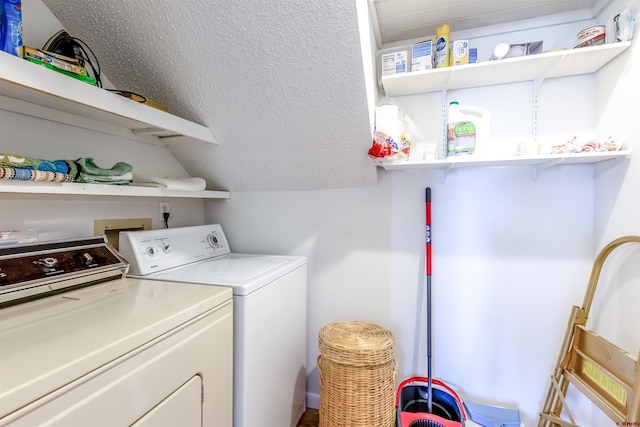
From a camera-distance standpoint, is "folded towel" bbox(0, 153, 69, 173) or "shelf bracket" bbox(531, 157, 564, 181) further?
"shelf bracket" bbox(531, 157, 564, 181)

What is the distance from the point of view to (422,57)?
1.52 m

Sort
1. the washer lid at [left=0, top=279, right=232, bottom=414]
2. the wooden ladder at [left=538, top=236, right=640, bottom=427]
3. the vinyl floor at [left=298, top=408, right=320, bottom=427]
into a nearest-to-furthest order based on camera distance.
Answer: the washer lid at [left=0, top=279, right=232, bottom=414]
the wooden ladder at [left=538, top=236, right=640, bottom=427]
the vinyl floor at [left=298, top=408, right=320, bottom=427]

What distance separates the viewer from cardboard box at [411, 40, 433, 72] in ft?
4.95

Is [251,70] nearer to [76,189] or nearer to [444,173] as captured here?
[76,189]

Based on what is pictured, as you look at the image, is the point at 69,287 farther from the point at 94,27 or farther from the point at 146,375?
the point at 94,27

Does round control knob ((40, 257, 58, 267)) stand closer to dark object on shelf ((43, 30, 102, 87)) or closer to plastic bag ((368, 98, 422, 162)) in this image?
dark object on shelf ((43, 30, 102, 87))

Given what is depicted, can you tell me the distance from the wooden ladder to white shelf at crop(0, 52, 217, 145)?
1.95m

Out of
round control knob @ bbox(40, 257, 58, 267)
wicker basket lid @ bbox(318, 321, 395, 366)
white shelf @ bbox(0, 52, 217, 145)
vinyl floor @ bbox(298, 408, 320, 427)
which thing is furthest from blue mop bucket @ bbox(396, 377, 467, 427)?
white shelf @ bbox(0, 52, 217, 145)

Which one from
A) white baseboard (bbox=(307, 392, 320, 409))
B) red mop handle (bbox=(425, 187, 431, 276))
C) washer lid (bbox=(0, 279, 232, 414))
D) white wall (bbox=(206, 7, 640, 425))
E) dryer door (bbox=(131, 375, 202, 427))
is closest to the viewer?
washer lid (bbox=(0, 279, 232, 414))

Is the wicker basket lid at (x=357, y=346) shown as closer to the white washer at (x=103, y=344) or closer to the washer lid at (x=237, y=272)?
the washer lid at (x=237, y=272)

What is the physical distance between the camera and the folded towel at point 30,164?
2.89 feet

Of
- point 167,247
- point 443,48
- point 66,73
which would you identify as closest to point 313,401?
point 167,247

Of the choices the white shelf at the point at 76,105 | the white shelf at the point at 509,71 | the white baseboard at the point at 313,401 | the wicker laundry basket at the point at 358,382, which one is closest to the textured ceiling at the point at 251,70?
the white shelf at the point at 76,105

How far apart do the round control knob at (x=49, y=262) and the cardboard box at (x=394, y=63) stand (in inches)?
66.1
